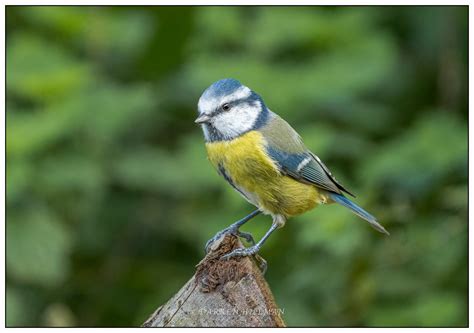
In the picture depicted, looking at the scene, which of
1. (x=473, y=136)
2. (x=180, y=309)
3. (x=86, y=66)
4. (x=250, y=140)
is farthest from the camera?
(x=86, y=66)

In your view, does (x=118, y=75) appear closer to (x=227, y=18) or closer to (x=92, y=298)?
(x=227, y=18)

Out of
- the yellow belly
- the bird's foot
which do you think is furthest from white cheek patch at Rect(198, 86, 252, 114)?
the bird's foot

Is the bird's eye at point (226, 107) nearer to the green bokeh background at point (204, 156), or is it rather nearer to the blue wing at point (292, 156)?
the blue wing at point (292, 156)

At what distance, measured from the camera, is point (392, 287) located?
125 inches

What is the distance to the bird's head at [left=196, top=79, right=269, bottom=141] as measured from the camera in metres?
1.96

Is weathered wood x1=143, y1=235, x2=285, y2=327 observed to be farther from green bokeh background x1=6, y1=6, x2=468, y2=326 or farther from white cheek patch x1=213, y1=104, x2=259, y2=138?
green bokeh background x1=6, y1=6, x2=468, y2=326

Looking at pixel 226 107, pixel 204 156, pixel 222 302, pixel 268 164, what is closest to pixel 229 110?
pixel 226 107

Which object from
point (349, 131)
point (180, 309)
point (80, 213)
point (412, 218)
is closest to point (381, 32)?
point (349, 131)

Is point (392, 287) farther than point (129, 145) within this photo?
No

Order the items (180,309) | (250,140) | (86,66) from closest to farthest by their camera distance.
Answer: (180,309)
(250,140)
(86,66)

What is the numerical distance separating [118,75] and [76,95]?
1.81 ft

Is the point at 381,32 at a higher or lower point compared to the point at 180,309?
higher

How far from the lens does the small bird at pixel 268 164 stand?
2.12 meters

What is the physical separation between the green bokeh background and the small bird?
0.66 meters
